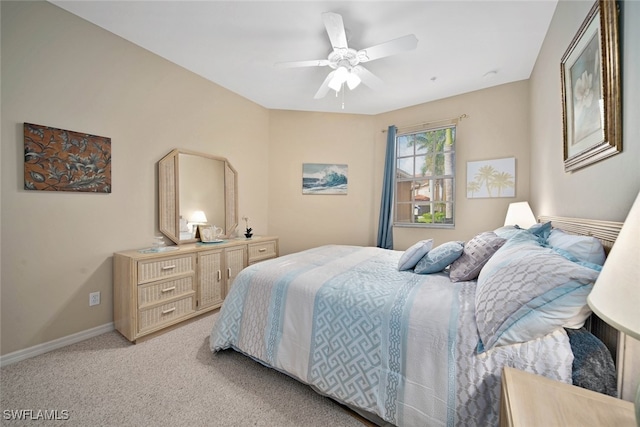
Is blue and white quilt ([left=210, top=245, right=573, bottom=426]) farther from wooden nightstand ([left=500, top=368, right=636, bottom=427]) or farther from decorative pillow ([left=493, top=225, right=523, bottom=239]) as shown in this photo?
decorative pillow ([left=493, top=225, right=523, bottom=239])

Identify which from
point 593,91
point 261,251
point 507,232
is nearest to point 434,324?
point 507,232

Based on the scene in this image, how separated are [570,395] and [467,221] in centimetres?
293

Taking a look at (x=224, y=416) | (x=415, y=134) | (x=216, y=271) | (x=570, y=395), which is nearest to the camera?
(x=570, y=395)

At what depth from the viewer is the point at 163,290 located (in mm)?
2271

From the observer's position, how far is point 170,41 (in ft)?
7.88

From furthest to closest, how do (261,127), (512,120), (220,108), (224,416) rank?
1. (261,127)
2. (220,108)
3. (512,120)
4. (224,416)

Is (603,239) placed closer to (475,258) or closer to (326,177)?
(475,258)

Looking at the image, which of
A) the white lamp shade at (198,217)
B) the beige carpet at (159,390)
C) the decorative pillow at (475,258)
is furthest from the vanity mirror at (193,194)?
the decorative pillow at (475,258)

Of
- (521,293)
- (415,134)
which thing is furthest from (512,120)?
(521,293)

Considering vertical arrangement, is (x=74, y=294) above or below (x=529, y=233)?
below

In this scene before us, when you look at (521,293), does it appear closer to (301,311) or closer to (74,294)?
(301,311)

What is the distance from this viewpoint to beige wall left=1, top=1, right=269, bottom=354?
1812mm

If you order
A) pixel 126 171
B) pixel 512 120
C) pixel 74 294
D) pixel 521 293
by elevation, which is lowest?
pixel 74 294

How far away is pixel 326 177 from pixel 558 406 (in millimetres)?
3623
